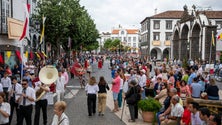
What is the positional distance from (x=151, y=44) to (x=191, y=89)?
6281cm

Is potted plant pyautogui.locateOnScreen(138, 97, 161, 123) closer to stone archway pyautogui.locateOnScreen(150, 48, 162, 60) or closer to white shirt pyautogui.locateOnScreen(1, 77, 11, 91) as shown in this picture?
white shirt pyautogui.locateOnScreen(1, 77, 11, 91)

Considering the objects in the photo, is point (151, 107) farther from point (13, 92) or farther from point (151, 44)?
point (151, 44)

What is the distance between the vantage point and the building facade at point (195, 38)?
3784 cm

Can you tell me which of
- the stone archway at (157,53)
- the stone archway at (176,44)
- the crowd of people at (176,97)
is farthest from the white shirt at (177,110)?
the stone archway at (157,53)

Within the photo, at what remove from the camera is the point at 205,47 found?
3828 cm

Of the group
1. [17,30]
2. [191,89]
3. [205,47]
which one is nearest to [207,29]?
[205,47]

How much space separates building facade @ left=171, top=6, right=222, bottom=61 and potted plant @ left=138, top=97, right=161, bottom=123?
20842mm

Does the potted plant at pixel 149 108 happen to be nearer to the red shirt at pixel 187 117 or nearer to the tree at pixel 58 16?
the red shirt at pixel 187 117

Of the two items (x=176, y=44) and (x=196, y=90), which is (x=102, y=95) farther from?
(x=176, y=44)

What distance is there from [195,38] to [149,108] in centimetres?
3271

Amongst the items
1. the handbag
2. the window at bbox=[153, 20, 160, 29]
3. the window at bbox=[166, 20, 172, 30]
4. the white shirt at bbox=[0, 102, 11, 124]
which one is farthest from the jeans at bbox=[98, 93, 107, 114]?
the window at bbox=[166, 20, 172, 30]

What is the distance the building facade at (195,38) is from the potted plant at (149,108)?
20.8 m

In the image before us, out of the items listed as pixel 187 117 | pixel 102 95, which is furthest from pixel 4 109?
pixel 102 95

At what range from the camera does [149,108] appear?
11.6 m
